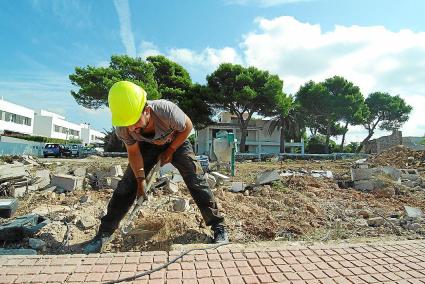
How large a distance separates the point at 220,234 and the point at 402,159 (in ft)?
42.5

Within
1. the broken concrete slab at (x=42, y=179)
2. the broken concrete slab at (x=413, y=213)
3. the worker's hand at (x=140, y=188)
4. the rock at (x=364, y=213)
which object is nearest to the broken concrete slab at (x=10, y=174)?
the broken concrete slab at (x=42, y=179)

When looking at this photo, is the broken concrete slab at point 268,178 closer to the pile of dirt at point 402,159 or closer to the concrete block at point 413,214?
the concrete block at point 413,214

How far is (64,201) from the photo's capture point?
17.1 feet

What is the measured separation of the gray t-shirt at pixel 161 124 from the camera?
10.1ft

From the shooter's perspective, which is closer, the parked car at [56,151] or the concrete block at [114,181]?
the concrete block at [114,181]

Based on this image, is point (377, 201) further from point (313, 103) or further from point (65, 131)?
point (65, 131)

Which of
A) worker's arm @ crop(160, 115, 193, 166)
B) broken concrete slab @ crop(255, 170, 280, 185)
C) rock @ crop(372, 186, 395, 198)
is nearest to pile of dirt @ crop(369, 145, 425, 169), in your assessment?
rock @ crop(372, 186, 395, 198)

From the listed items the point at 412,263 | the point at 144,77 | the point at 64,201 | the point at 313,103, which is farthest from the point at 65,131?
the point at 412,263

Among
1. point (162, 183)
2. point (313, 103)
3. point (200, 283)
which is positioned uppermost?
point (313, 103)

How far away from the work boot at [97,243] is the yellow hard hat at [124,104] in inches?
45.7

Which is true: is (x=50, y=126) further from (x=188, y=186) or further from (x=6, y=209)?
(x=188, y=186)

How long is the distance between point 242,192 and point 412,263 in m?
3.56

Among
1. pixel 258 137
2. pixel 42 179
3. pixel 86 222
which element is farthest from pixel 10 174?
pixel 258 137

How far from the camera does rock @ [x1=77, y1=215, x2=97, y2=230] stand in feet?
12.4
